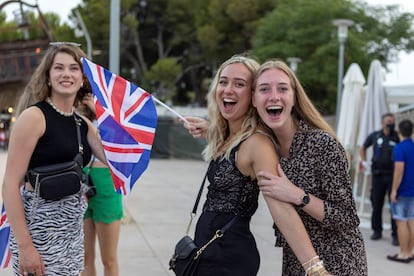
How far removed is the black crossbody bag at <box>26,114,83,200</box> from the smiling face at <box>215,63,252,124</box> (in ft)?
2.80

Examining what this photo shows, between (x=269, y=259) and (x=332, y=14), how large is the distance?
21048mm

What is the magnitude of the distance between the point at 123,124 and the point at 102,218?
1.25 metres

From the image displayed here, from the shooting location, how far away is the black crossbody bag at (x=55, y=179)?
2512mm

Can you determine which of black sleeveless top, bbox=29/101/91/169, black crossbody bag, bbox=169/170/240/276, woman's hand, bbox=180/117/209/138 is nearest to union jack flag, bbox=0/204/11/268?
black sleeveless top, bbox=29/101/91/169

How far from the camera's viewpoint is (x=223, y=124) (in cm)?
257

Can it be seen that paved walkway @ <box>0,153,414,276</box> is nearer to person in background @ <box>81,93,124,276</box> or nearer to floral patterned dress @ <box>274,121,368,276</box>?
person in background @ <box>81,93,124,276</box>

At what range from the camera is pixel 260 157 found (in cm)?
210

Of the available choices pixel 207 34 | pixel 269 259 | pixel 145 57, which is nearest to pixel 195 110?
pixel 207 34

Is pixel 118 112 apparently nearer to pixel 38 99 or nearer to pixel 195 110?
pixel 38 99

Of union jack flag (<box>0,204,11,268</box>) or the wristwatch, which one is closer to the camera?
the wristwatch

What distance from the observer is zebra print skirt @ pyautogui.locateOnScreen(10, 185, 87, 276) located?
2.57m

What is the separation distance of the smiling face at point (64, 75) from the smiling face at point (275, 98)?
1.13 meters

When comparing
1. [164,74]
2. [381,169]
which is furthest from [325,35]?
[381,169]

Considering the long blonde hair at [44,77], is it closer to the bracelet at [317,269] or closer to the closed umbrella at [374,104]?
the bracelet at [317,269]
